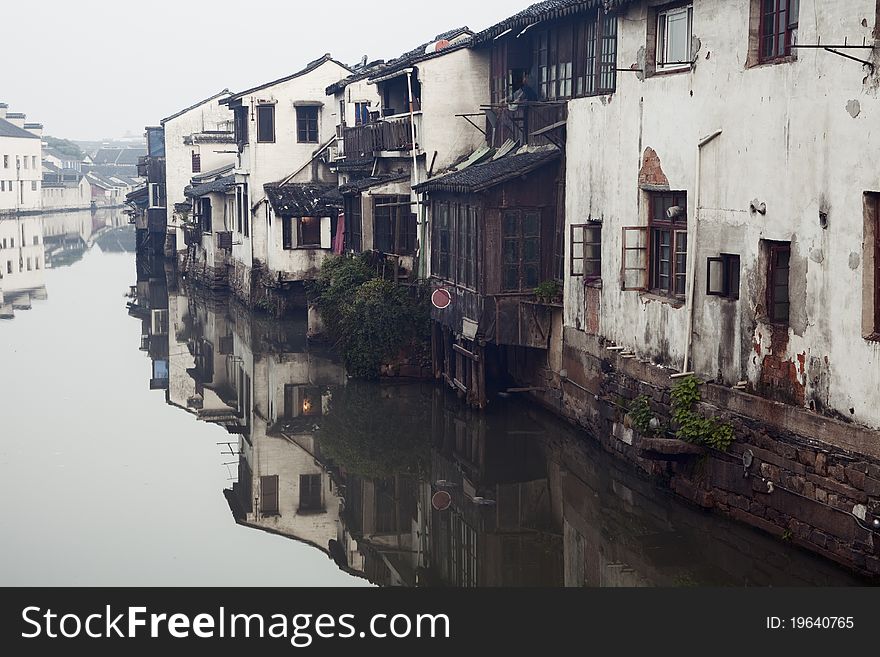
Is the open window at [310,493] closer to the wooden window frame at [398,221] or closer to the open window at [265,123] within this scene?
the wooden window frame at [398,221]

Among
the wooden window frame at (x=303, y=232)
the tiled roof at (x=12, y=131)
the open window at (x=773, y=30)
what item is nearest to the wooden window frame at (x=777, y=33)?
the open window at (x=773, y=30)

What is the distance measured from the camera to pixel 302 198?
42125 mm

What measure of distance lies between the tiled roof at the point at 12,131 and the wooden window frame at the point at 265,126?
72.2 metres

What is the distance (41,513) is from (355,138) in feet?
67.5

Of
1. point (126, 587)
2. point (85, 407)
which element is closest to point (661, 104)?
point (126, 587)

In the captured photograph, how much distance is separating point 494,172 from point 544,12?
3.18 m

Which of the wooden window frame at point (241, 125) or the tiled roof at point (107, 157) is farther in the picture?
the tiled roof at point (107, 157)

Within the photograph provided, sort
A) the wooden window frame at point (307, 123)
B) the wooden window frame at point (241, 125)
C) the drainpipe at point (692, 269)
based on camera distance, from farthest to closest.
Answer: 1. the wooden window frame at point (241, 125)
2. the wooden window frame at point (307, 123)
3. the drainpipe at point (692, 269)

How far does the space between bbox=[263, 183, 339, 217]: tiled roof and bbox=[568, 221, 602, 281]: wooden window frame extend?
1873cm

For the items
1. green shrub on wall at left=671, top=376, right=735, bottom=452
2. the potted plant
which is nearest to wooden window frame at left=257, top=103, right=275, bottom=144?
the potted plant

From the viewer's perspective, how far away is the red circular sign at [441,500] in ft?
63.6

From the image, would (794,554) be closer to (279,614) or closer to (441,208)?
(279,614)

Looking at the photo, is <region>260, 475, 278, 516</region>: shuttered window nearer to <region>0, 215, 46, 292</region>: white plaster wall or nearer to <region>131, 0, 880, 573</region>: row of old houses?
<region>131, 0, 880, 573</region>: row of old houses

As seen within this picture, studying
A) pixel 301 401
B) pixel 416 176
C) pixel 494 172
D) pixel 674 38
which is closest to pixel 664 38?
pixel 674 38
